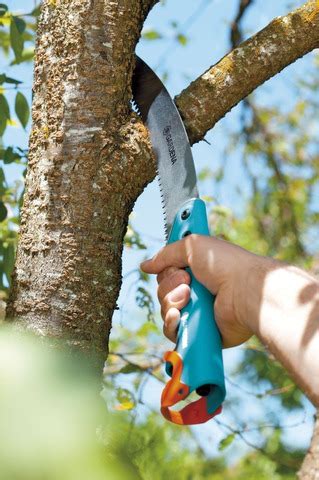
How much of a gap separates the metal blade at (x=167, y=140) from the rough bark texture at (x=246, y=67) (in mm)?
32

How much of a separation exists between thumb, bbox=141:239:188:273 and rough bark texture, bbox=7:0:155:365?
0.09 metres

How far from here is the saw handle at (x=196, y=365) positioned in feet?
4.44

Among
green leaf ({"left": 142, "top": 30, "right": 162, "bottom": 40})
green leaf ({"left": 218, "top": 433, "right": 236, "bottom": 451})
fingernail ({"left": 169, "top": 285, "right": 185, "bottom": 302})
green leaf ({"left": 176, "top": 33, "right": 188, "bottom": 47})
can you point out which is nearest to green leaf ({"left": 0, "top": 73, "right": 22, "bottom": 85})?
fingernail ({"left": 169, "top": 285, "right": 185, "bottom": 302})

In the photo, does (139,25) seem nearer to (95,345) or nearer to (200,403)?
(95,345)

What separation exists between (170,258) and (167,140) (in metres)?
0.29

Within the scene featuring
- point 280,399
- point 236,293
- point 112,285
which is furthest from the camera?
point 280,399

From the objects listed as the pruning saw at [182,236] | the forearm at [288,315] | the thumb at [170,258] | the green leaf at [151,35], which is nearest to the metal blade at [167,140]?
the pruning saw at [182,236]

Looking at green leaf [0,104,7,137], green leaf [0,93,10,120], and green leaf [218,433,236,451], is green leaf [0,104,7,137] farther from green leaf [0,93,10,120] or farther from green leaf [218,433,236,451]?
green leaf [218,433,236,451]

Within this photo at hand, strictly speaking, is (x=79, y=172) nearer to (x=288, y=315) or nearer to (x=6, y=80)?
(x=288, y=315)

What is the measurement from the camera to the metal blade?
1676mm

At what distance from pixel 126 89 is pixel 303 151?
15.8 feet

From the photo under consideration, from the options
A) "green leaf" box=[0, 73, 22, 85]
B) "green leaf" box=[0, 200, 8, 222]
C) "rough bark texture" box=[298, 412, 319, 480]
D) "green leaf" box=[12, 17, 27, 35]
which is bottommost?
"rough bark texture" box=[298, 412, 319, 480]

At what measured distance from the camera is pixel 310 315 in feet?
3.99

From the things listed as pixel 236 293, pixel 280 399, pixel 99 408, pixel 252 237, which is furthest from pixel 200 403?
pixel 252 237
